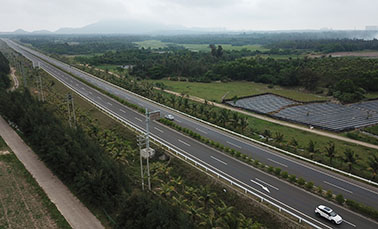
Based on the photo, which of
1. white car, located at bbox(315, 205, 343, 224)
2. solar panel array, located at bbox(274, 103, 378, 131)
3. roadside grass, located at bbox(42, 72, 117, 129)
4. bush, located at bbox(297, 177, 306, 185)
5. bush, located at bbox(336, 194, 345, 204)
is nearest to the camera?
white car, located at bbox(315, 205, 343, 224)

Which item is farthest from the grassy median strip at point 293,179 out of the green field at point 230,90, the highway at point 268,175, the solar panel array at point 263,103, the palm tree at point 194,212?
the green field at point 230,90

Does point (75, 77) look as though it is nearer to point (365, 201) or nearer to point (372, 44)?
point (365, 201)

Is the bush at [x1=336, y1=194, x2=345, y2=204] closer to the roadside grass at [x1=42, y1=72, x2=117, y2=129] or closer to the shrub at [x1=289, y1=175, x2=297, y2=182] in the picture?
the shrub at [x1=289, y1=175, x2=297, y2=182]

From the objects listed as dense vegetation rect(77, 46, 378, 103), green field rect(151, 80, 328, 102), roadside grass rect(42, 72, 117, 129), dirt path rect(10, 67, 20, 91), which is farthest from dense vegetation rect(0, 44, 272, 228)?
dense vegetation rect(77, 46, 378, 103)

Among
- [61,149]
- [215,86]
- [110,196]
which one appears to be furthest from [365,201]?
[215,86]

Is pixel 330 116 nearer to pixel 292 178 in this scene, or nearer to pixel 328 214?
pixel 292 178

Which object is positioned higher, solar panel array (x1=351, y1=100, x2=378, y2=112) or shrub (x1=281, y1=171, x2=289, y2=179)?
shrub (x1=281, y1=171, x2=289, y2=179)
